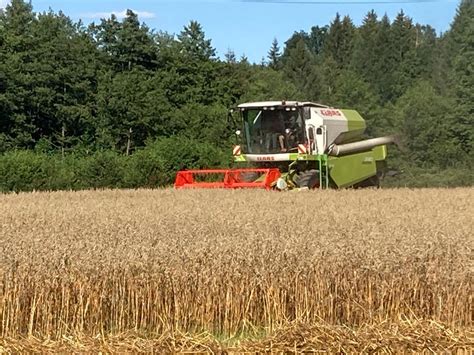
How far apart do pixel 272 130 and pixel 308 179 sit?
1.59 metres

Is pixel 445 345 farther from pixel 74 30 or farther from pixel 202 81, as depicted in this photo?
pixel 74 30

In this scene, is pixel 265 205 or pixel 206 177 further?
pixel 206 177

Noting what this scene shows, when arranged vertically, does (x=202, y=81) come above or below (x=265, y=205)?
above

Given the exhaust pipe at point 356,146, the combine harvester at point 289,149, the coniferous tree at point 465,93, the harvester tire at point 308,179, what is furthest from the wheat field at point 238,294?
the coniferous tree at point 465,93

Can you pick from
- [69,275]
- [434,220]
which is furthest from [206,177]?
[69,275]

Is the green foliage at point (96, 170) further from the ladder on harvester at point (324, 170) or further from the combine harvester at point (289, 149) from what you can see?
the ladder on harvester at point (324, 170)

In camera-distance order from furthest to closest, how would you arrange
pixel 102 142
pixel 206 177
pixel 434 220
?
pixel 102 142
pixel 206 177
pixel 434 220

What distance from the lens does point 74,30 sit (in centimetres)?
5138

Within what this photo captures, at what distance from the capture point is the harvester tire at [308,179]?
51.5ft

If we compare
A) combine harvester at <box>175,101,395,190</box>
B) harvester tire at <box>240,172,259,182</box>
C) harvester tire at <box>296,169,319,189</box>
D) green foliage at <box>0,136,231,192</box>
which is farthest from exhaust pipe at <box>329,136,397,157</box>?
green foliage at <box>0,136,231,192</box>

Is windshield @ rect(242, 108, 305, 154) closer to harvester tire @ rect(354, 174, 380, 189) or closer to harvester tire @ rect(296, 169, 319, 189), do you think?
harvester tire @ rect(296, 169, 319, 189)

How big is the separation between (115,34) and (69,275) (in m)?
40.0

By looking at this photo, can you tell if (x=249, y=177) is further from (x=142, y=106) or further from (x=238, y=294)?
(x=142, y=106)

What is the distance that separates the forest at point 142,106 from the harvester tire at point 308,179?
5.77 metres
